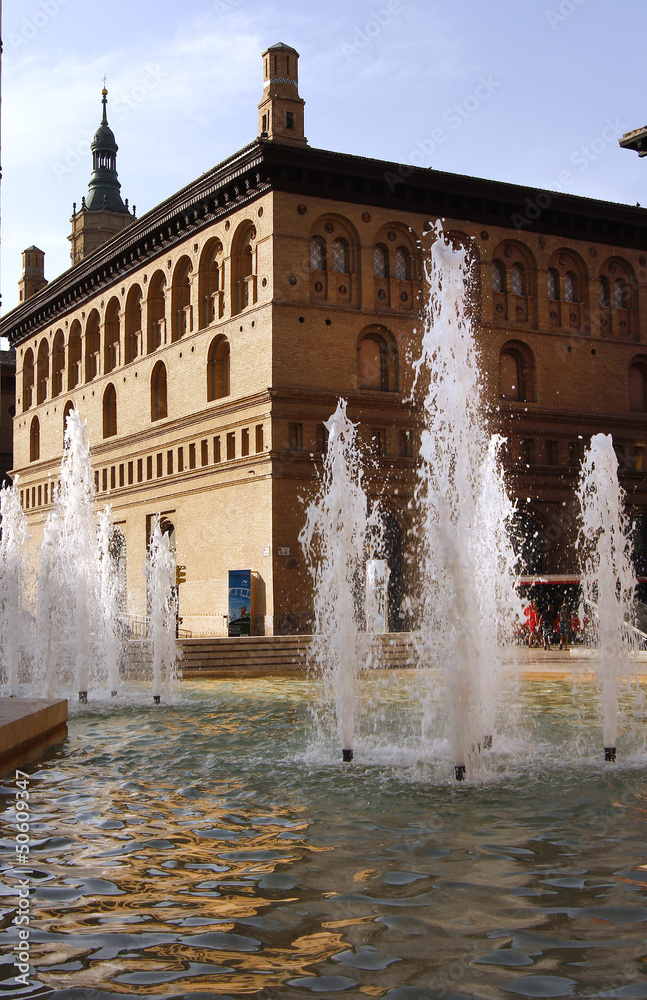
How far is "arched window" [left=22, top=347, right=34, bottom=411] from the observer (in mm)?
43622

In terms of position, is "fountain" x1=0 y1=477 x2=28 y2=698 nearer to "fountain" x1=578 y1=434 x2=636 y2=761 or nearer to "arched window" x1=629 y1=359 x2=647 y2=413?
"fountain" x1=578 y1=434 x2=636 y2=761

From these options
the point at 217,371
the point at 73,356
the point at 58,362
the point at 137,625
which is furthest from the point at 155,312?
the point at 137,625

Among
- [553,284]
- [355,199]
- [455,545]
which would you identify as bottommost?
[455,545]

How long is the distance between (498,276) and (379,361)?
4.76 metres

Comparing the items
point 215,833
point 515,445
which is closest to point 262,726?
point 215,833

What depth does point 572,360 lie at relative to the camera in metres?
31.2

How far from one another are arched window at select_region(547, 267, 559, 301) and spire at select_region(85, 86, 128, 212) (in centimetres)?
2956

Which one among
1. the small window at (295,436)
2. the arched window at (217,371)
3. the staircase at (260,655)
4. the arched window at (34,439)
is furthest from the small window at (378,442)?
the arched window at (34,439)

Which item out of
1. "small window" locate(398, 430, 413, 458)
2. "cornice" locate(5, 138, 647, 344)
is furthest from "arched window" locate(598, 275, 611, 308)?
"small window" locate(398, 430, 413, 458)

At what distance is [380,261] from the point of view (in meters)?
28.8

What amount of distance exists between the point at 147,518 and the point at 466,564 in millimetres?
25244

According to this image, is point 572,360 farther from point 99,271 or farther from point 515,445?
point 99,271

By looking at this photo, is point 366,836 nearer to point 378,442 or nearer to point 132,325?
point 378,442

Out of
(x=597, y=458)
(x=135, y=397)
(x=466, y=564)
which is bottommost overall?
(x=466, y=564)
